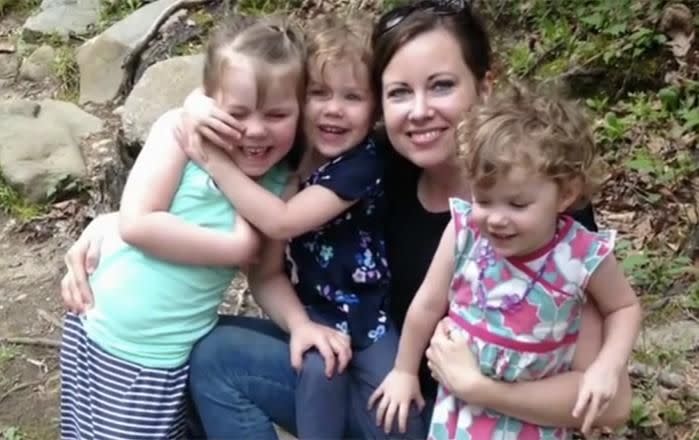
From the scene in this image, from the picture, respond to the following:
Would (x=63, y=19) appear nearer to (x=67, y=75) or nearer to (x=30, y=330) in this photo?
(x=67, y=75)

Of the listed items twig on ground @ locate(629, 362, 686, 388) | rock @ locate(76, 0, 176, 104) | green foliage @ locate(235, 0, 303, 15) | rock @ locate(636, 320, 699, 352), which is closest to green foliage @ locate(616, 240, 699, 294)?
rock @ locate(636, 320, 699, 352)

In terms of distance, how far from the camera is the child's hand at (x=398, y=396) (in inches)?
107

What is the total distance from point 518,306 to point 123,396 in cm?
98

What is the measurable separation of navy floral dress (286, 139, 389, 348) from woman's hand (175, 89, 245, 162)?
0.70 ft

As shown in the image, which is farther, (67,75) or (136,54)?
(67,75)

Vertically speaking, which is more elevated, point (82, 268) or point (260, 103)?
point (260, 103)

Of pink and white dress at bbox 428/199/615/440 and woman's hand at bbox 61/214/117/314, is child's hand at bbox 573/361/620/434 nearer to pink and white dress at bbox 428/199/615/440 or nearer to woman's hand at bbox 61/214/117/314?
pink and white dress at bbox 428/199/615/440

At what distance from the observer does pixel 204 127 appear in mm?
2723

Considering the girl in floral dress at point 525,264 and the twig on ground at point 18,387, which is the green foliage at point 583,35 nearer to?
the twig on ground at point 18,387

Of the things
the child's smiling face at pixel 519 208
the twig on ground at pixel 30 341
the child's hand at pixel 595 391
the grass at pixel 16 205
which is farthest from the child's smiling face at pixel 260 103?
the grass at pixel 16 205

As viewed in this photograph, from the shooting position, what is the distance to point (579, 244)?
2479mm

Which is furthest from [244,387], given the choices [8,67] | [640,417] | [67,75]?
[8,67]

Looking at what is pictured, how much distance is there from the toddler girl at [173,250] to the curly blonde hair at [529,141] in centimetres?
49

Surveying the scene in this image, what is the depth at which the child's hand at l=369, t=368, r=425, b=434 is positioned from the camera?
107 inches
